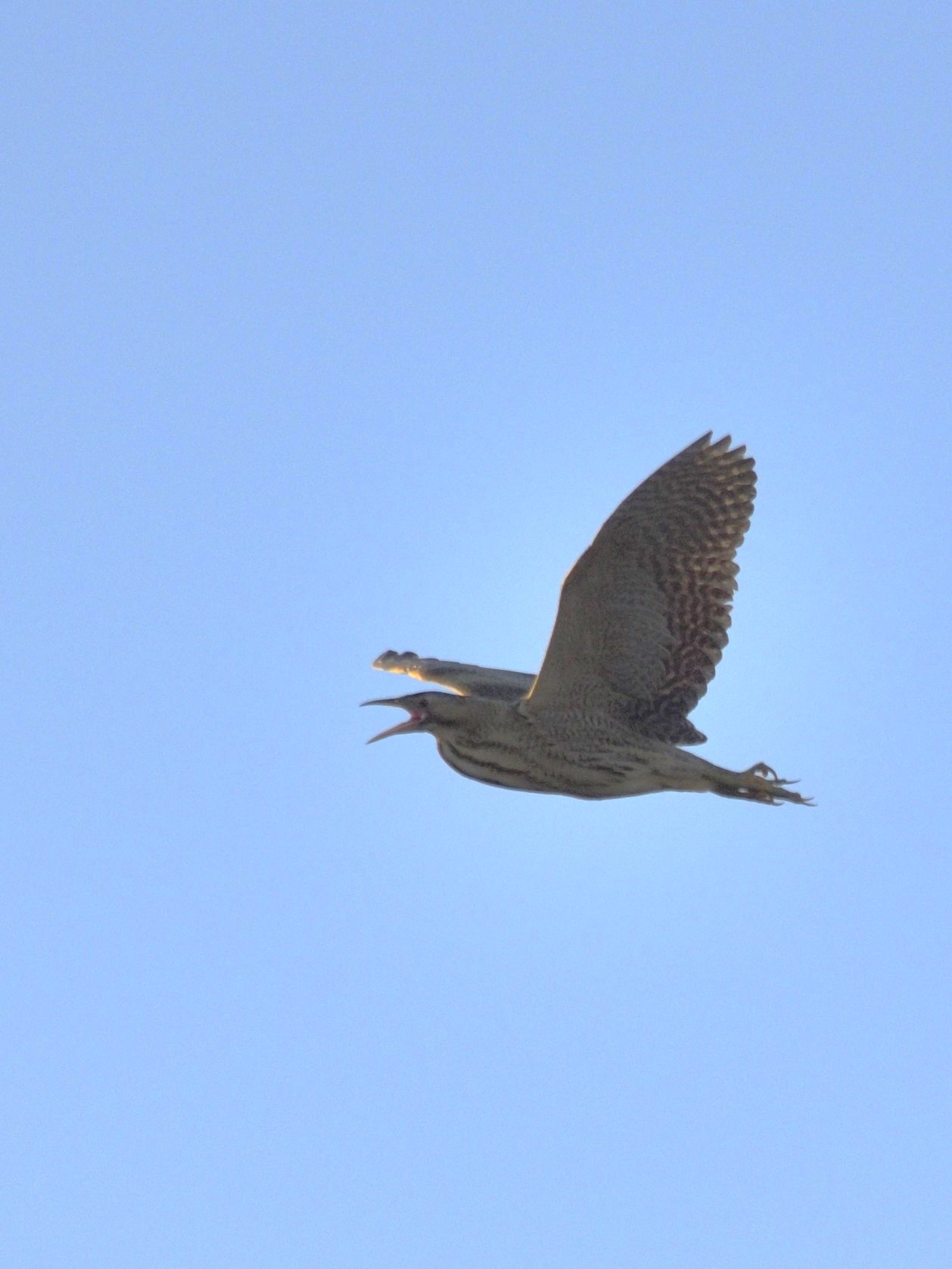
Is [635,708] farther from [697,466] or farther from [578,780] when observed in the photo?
[697,466]

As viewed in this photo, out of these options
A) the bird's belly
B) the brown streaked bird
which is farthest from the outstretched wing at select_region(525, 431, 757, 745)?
the bird's belly

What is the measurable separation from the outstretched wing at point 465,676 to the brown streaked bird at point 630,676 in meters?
0.26

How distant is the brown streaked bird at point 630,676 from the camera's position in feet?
28.9

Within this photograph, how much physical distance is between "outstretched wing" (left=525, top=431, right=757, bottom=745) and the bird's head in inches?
13.2

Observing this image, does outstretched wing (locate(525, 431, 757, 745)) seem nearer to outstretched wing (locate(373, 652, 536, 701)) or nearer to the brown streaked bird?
the brown streaked bird

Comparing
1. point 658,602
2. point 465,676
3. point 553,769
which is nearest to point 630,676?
point 658,602

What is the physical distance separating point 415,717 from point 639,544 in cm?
138

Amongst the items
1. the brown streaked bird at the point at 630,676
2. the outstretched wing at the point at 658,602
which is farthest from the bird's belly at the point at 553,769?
the outstretched wing at the point at 658,602

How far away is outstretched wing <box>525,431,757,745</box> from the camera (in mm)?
8766

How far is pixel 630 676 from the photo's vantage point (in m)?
8.97

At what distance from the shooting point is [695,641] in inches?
358

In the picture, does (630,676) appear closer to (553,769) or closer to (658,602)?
(658,602)

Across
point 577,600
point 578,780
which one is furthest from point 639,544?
point 578,780

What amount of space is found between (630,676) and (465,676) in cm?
142
